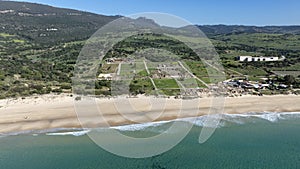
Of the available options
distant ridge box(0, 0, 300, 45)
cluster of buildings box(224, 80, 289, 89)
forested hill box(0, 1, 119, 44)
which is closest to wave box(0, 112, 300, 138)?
cluster of buildings box(224, 80, 289, 89)

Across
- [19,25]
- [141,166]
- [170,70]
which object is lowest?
[141,166]

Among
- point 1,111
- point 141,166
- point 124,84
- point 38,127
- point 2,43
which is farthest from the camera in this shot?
point 2,43

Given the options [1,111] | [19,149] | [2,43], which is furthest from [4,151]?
[2,43]

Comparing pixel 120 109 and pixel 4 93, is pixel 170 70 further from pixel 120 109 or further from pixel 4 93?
pixel 4 93

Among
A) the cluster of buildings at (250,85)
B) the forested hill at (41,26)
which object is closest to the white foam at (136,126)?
the cluster of buildings at (250,85)

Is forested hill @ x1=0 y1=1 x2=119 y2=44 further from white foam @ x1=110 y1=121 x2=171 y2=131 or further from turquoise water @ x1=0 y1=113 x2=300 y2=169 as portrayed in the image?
turquoise water @ x1=0 y1=113 x2=300 y2=169

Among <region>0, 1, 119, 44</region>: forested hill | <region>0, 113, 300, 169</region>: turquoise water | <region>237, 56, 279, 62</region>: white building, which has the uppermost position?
<region>0, 1, 119, 44</region>: forested hill
